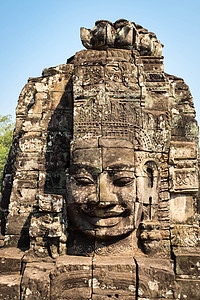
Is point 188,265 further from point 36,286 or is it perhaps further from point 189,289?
point 36,286

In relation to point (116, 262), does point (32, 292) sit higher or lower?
lower

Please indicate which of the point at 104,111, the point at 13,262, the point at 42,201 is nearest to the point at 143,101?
the point at 104,111

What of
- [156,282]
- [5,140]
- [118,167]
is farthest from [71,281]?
[5,140]

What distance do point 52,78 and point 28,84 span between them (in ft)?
2.20

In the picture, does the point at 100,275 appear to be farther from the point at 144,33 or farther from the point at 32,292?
the point at 144,33

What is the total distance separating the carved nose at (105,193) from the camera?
4422mm

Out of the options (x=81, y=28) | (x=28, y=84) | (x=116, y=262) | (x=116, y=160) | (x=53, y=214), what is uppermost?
(x=81, y=28)

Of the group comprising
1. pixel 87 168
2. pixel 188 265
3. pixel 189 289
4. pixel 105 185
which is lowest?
pixel 189 289

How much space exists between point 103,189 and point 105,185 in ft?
0.24

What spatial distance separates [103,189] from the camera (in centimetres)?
448

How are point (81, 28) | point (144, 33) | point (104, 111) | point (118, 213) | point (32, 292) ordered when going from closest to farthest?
point (32, 292) → point (118, 213) → point (104, 111) → point (81, 28) → point (144, 33)

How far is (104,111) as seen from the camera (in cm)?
496

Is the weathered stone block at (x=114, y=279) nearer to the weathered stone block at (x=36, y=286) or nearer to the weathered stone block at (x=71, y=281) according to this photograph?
the weathered stone block at (x=71, y=281)

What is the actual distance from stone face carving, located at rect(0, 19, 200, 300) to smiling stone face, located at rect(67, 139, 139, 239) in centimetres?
2
